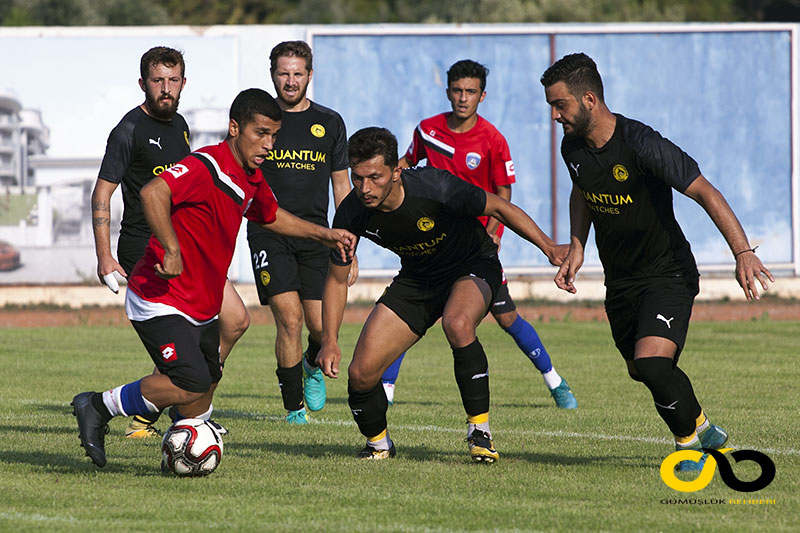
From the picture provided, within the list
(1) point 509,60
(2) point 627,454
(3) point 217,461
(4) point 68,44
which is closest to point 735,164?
(1) point 509,60

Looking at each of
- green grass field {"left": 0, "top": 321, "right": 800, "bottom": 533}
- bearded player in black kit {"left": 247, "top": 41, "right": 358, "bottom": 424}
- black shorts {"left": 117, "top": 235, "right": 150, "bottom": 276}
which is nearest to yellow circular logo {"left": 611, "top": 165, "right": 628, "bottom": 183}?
green grass field {"left": 0, "top": 321, "right": 800, "bottom": 533}

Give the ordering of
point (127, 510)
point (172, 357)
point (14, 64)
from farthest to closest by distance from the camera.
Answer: point (14, 64) < point (172, 357) < point (127, 510)

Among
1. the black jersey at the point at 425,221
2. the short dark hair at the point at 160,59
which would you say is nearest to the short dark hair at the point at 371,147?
the black jersey at the point at 425,221

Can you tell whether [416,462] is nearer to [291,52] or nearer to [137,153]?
[137,153]

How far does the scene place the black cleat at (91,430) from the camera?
6535 mm

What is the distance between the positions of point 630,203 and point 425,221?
1.21 m

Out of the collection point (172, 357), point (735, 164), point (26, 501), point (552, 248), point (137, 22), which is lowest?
point (26, 501)

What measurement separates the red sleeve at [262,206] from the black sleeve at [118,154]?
4.91 ft

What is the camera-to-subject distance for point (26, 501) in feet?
19.7

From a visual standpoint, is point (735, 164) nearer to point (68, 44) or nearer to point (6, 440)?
point (68, 44)

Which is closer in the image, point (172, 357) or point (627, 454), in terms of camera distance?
point (172, 357)

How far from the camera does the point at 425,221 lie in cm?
737

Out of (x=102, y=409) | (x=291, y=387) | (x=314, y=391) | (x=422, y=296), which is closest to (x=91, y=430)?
(x=102, y=409)

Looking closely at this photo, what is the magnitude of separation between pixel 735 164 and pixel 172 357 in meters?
16.6
